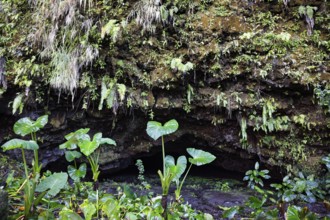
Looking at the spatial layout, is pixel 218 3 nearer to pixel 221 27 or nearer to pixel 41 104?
pixel 221 27

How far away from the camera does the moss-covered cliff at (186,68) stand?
444 centimetres

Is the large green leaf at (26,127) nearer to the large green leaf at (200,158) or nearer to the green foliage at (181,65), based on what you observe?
the large green leaf at (200,158)

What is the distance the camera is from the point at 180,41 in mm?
4711

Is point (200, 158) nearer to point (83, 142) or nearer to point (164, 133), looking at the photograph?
point (164, 133)

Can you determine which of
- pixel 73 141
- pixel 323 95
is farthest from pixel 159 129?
pixel 323 95

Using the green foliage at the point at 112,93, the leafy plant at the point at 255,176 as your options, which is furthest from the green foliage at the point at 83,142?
the leafy plant at the point at 255,176

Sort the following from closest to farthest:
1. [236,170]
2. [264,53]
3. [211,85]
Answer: [264,53]
[211,85]
[236,170]

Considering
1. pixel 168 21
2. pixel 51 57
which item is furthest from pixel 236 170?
pixel 51 57

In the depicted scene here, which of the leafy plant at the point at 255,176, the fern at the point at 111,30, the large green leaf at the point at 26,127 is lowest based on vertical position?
the leafy plant at the point at 255,176

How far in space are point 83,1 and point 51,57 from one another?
110cm

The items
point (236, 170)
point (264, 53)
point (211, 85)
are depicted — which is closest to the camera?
point (264, 53)

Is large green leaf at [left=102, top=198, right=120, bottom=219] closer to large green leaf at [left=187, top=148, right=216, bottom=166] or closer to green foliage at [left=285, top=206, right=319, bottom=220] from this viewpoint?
large green leaf at [left=187, top=148, right=216, bottom=166]

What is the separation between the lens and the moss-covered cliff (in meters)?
4.44

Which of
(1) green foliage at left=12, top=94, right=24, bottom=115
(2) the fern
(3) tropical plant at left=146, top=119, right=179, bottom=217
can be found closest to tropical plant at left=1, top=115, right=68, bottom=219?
(3) tropical plant at left=146, top=119, right=179, bottom=217
